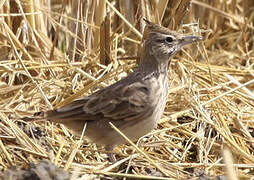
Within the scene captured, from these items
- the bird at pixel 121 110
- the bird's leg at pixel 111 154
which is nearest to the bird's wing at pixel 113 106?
the bird at pixel 121 110

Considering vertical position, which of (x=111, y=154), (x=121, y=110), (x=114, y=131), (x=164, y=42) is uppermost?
(x=164, y=42)

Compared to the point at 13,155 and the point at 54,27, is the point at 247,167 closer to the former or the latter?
the point at 13,155

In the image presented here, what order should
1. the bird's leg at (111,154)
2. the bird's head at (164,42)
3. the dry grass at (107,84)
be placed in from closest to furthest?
the dry grass at (107,84) < the bird's leg at (111,154) < the bird's head at (164,42)

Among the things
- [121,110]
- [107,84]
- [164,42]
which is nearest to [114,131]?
[121,110]

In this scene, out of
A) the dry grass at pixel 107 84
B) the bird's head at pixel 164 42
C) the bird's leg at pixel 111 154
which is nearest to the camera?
the dry grass at pixel 107 84

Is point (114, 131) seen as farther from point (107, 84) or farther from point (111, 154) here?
point (107, 84)

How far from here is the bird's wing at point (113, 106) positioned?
15.3 ft

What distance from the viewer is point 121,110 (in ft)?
15.5

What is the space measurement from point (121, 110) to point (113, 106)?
7 cm

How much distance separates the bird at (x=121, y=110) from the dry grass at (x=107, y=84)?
0.16 m

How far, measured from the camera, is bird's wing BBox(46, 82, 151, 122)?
4664mm

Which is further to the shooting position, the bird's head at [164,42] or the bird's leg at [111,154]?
the bird's head at [164,42]

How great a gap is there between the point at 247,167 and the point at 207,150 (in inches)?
19.1

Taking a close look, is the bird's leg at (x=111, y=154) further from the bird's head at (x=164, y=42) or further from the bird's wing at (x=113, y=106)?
the bird's head at (x=164, y=42)
